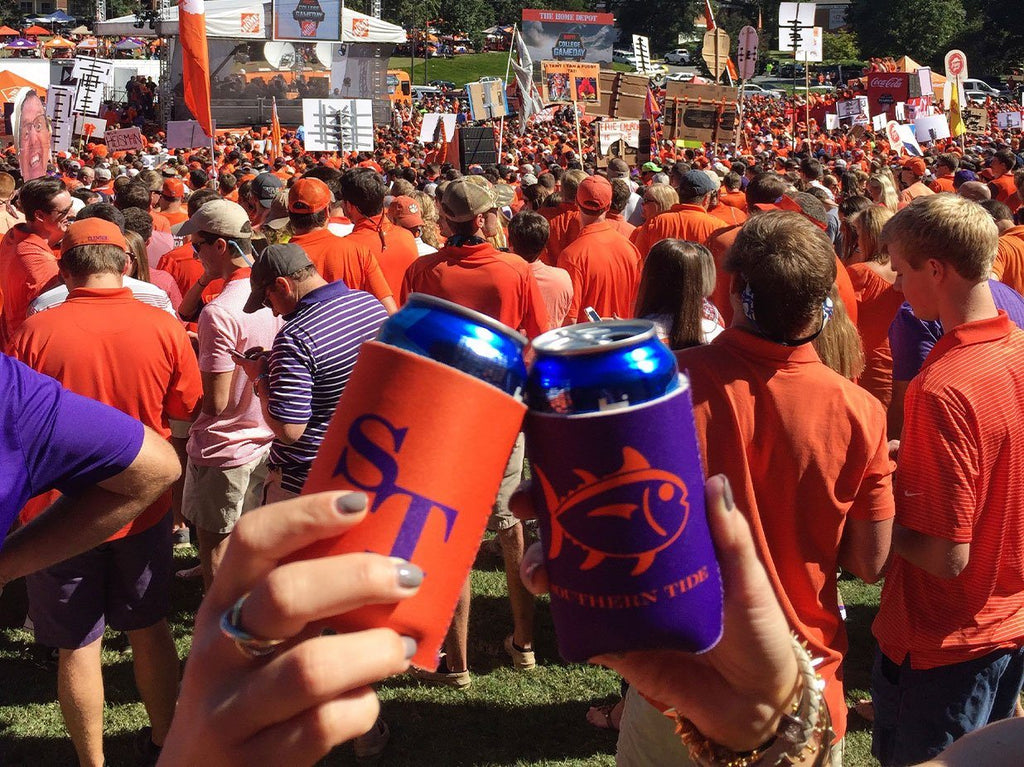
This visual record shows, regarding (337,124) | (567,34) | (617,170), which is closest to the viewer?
(617,170)

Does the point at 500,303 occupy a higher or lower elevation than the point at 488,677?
higher

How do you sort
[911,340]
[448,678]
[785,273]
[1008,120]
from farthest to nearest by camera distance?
[1008,120] < [448,678] < [911,340] < [785,273]

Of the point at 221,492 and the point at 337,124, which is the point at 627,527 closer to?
the point at 221,492

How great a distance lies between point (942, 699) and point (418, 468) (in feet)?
7.28

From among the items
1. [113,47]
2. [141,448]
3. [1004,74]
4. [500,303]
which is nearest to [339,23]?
[113,47]

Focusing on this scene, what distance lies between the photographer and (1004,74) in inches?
2704

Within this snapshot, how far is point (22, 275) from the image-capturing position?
528 cm

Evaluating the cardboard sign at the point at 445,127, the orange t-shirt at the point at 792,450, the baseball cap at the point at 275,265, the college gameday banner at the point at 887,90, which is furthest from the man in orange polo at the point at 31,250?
the college gameday banner at the point at 887,90

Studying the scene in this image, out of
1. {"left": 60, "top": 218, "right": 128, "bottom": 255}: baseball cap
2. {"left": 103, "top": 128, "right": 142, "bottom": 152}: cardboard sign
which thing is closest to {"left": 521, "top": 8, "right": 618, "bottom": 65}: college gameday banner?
{"left": 103, "top": 128, "right": 142, "bottom": 152}: cardboard sign

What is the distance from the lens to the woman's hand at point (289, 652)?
33.7 inches

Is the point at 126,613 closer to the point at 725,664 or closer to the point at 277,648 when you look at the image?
the point at 725,664

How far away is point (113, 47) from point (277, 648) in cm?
6727

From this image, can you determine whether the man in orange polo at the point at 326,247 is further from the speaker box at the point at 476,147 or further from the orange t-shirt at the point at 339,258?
the speaker box at the point at 476,147

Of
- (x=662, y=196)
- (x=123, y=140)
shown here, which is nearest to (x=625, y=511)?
(x=662, y=196)
